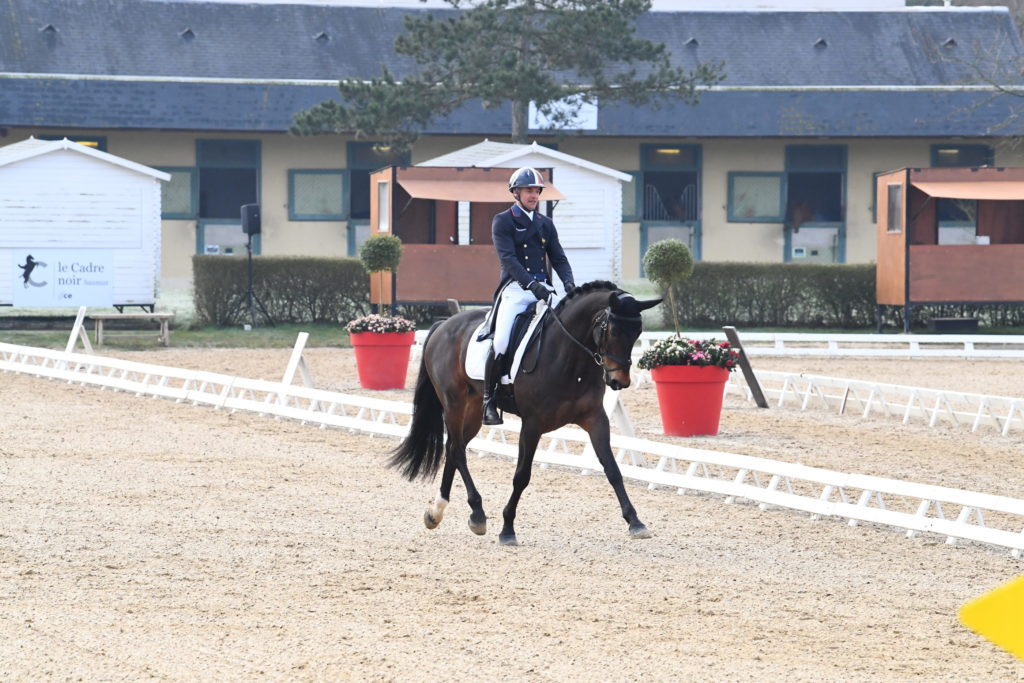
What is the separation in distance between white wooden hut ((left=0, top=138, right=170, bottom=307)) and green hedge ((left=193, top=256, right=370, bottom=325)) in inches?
36.9

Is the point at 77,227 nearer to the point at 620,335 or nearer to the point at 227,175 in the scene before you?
the point at 227,175

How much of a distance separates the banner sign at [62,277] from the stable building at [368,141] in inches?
286

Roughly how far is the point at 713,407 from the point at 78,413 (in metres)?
5.96

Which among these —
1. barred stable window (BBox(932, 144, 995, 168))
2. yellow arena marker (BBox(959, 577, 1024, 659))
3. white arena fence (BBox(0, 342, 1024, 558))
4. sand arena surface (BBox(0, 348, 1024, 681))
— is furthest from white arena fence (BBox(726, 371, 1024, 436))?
barred stable window (BBox(932, 144, 995, 168))

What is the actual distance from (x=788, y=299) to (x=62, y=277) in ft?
40.1

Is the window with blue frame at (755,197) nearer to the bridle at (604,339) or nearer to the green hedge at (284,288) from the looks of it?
the green hedge at (284,288)

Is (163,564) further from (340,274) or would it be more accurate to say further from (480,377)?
(340,274)

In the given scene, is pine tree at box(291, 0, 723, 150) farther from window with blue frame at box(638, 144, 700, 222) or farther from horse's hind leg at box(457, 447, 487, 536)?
horse's hind leg at box(457, 447, 487, 536)

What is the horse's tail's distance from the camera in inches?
354

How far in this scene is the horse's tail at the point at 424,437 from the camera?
354 inches

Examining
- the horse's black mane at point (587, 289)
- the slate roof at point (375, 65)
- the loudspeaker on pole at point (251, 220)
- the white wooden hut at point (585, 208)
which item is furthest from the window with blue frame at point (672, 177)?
the horse's black mane at point (587, 289)

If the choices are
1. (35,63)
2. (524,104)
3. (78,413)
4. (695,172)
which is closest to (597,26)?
(524,104)

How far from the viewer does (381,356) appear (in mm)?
16453

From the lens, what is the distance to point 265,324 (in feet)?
82.7
